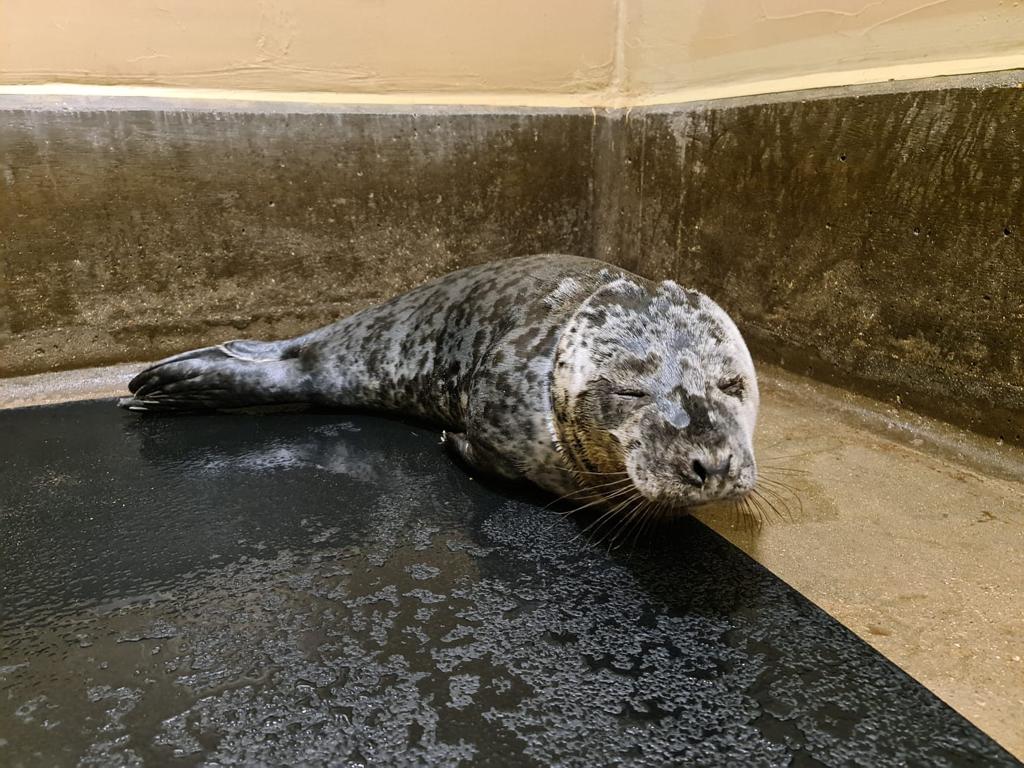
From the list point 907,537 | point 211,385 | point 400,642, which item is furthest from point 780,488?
point 211,385

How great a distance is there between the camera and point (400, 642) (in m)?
1.44

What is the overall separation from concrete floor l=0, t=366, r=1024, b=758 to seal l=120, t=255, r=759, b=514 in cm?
35

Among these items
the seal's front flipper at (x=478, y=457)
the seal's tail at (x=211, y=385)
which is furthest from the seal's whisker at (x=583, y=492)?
the seal's tail at (x=211, y=385)

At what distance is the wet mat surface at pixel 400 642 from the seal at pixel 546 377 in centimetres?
21

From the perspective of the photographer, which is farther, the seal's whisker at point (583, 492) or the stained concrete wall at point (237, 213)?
the stained concrete wall at point (237, 213)

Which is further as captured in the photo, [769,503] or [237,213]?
[237,213]

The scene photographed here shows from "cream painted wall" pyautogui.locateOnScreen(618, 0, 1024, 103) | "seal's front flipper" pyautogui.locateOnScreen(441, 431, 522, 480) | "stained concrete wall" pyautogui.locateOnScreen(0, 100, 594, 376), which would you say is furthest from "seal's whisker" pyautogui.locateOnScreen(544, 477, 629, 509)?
"stained concrete wall" pyautogui.locateOnScreen(0, 100, 594, 376)

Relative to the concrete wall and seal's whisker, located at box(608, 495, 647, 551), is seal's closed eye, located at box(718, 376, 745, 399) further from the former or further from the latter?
the concrete wall

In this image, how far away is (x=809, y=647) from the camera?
1412 millimetres

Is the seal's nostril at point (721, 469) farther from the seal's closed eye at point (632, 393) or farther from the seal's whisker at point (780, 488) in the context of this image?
the seal's whisker at point (780, 488)

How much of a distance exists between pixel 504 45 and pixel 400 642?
118 inches

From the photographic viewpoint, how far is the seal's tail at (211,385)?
2.67 meters

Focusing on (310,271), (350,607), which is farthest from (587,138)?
(350,607)

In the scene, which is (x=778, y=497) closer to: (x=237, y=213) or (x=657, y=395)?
(x=657, y=395)
